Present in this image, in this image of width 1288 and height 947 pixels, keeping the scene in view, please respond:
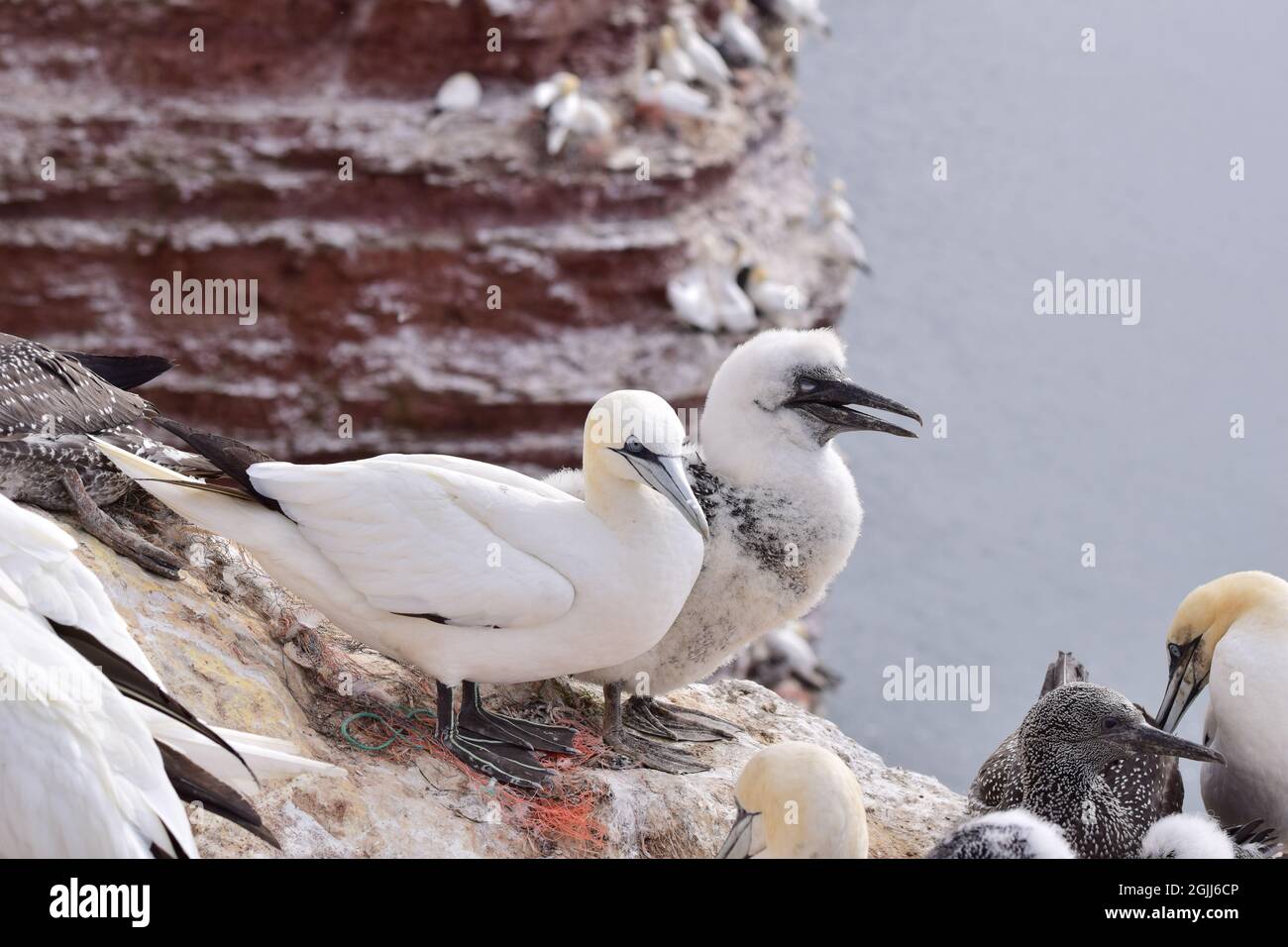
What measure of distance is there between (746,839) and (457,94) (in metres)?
10.6

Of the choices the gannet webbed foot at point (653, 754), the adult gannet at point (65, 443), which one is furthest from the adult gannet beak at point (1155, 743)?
the adult gannet at point (65, 443)

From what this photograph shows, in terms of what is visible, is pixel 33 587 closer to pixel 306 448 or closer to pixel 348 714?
pixel 348 714

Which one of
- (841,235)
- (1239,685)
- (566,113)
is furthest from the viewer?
(841,235)

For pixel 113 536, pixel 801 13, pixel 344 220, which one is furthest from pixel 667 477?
pixel 801 13

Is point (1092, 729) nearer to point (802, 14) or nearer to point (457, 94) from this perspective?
point (457, 94)

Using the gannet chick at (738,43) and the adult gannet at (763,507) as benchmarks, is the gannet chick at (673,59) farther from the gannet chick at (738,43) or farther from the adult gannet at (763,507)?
the adult gannet at (763,507)

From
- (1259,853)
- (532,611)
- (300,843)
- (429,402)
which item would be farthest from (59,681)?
(429,402)

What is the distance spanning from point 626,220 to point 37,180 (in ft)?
15.8

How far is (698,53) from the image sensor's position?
1333cm

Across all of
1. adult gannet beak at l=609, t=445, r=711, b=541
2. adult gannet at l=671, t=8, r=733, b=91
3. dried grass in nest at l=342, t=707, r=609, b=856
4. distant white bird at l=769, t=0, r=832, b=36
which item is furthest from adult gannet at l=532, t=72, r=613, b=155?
adult gannet beak at l=609, t=445, r=711, b=541

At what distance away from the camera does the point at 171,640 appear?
3578mm

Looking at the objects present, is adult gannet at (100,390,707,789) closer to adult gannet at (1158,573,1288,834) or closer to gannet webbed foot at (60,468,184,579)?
gannet webbed foot at (60,468,184,579)

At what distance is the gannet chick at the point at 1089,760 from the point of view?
3.39m

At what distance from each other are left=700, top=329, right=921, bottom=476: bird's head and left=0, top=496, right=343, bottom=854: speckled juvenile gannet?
141 centimetres
